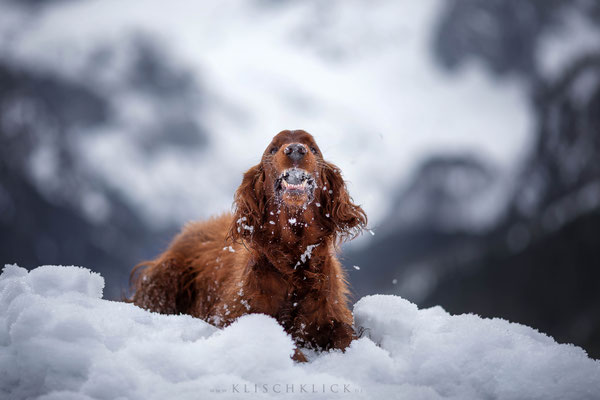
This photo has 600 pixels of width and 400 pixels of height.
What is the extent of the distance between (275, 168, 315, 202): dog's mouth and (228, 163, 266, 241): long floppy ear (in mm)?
248

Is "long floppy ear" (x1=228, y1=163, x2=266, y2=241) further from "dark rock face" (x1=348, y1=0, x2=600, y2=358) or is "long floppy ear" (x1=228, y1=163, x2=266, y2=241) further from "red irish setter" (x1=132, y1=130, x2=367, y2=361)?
"dark rock face" (x1=348, y1=0, x2=600, y2=358)

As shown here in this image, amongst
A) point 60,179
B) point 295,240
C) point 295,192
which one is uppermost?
point 60,179

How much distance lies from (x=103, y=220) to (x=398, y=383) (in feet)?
330

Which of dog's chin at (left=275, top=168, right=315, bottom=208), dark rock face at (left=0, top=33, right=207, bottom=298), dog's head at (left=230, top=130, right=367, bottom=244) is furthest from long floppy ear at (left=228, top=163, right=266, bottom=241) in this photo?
dark rock face at (left=0, top=33, right=207, bottom=298)

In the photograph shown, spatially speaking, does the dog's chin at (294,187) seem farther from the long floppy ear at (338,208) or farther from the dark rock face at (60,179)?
the dark rock face at (60,179)

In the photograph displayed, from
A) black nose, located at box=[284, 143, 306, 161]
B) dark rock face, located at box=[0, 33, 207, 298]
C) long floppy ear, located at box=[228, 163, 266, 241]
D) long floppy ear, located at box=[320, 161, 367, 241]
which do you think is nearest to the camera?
black nose, located at box=[284, 143, 306, 161]

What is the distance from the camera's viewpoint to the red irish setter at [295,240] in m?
3.19

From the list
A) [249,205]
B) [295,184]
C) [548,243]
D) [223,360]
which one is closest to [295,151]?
[295,184]

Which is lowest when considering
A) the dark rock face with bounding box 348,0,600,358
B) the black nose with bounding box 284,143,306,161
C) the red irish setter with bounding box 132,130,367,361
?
the red irish setter with bounding box 132,130,367,361

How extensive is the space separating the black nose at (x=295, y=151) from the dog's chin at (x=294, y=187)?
9cm

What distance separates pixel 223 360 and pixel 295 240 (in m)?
1.08

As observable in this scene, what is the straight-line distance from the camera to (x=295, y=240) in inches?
129

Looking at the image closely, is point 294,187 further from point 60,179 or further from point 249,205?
point 60,179

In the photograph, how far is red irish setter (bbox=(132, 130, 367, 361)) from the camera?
319 centimetres
